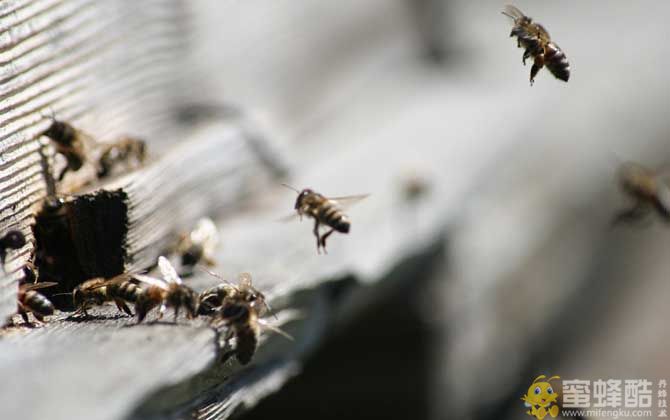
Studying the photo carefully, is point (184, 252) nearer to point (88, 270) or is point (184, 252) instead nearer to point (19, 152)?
point (88, 270)

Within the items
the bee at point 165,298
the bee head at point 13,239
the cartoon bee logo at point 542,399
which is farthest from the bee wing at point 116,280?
the cartoon bee logo at point 542,399

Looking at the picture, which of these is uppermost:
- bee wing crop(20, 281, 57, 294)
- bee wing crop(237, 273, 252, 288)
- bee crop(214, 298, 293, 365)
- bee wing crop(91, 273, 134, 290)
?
bee wing crop(20, 281, 57, 294)

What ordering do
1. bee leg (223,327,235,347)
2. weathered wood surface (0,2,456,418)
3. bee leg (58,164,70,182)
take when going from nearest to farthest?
weathered wood surface (0,2,456,418)
bee leg (223,327,235,347)
bee leg (58,164,70,182)

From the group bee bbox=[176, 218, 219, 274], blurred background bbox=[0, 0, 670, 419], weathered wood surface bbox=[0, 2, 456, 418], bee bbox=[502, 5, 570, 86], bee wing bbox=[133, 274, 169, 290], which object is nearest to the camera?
weathered wood surface bbox=[0, 2, 456, 418]

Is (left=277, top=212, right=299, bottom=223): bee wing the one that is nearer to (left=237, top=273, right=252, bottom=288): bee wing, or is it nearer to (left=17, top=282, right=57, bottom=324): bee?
(left=237, top=273, right=252, bottom=288): bee wing

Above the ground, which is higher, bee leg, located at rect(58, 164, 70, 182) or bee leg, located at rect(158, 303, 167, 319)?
bee leg, located at rect(58, 164, 70, 182)

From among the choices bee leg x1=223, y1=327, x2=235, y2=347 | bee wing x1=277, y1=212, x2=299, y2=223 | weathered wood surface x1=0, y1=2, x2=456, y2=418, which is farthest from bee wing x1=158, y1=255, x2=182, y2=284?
bee wing x1=277, y1=212, x2=299, y2=223

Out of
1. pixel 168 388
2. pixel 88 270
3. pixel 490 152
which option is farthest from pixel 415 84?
pixel 168 388
